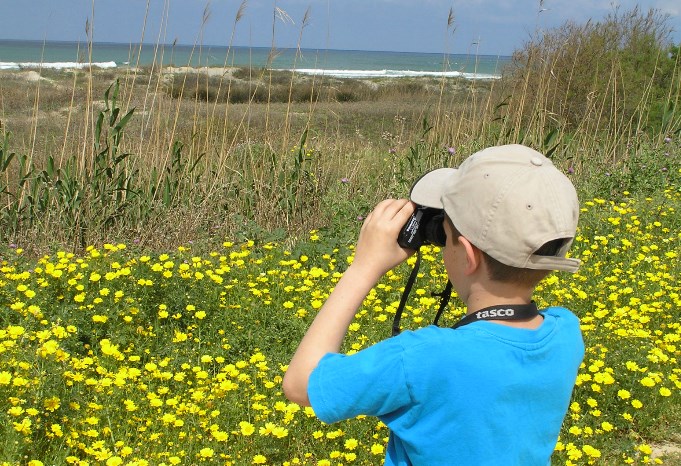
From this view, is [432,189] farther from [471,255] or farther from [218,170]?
[218,170]

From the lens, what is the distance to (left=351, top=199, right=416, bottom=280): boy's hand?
5.50ft

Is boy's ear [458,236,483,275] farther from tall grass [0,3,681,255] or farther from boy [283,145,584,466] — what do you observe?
tall grass [0,3,681,255]

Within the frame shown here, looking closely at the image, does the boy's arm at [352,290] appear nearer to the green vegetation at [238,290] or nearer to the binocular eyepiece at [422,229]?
the binocular eyepiece at [422,229]

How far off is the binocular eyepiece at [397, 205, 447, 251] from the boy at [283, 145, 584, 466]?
0.8 inches

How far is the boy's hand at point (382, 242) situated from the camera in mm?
1678

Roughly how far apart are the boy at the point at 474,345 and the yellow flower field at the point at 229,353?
1.50 metres

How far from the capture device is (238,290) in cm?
477

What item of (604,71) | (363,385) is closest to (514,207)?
(363,385)

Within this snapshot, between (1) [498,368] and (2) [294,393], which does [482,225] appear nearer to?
(1) [498,368]

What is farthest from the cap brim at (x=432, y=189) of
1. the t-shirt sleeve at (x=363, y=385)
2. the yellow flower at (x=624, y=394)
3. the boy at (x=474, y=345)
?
the yellow flower at (x=624, y=394)

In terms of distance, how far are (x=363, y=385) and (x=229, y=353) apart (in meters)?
2.81

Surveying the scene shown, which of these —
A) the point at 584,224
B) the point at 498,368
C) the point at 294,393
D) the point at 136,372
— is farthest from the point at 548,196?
the point at 584,224

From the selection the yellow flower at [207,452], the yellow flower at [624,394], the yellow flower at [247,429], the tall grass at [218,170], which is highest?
the tall grass at [218,170]

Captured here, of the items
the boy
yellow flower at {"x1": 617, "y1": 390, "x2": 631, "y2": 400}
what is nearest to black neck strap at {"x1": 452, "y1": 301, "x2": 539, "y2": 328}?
the boy
